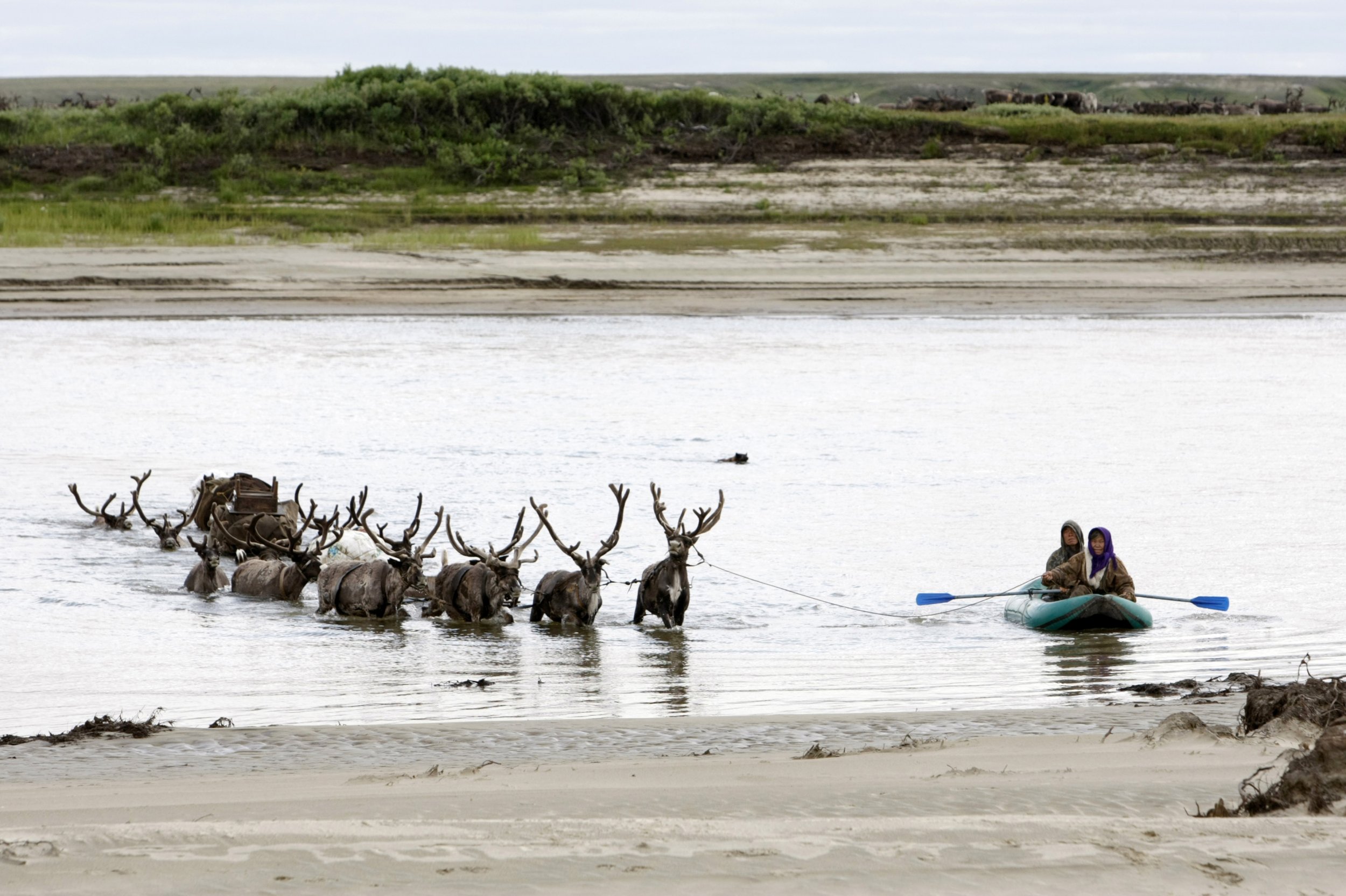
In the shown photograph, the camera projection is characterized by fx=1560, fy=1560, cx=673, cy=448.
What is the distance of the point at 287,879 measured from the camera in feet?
15.1

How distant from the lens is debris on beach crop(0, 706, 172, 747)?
698 centimetres

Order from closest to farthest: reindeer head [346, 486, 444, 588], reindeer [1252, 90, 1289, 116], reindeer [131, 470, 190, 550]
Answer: reindeer head [346, 486, 444, 588] < reindeer [131, 470, 190, 550] < reindeer [1252, 90, 1289, 116]

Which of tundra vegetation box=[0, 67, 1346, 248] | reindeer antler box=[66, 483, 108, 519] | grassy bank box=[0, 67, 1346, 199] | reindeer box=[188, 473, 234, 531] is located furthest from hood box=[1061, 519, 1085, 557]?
→ grassy bank box=[0, 67, 1346, 199]

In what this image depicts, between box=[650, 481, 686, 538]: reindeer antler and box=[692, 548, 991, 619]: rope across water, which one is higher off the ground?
box=[650, 481, 686, 538]: reindeer antler

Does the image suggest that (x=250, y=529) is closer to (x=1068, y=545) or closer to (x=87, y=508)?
(x=87, y=508)

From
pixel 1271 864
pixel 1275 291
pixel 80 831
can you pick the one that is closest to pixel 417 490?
pixel 80 831

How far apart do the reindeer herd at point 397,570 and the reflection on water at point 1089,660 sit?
2.35 meters

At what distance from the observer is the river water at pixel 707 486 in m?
8.83

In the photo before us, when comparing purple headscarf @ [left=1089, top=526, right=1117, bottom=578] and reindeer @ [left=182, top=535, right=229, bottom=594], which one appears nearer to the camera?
purple headscarf @ [left=1089, top=526, right=1117, bottom=578]

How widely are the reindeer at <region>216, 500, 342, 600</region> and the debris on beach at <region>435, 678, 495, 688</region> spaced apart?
2.85 metres

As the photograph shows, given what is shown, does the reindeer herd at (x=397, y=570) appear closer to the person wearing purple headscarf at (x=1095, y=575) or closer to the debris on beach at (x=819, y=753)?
the person wearing purple headscarf at (x=1095, y=575)

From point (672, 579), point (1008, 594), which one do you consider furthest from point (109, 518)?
point (1008, 594)

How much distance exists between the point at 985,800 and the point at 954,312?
23300 millimetres

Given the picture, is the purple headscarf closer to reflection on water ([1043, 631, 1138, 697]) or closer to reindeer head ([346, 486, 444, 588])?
reflection on water ([1043, 631, 1138, 697])
